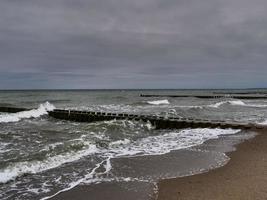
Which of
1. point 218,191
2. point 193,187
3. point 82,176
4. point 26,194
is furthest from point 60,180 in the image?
point 218,191

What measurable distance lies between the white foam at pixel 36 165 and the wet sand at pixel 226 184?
4.34 m

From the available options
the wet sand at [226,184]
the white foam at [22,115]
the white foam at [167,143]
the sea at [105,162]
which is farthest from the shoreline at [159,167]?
the white foam at [22,115]

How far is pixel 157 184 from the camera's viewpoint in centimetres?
975

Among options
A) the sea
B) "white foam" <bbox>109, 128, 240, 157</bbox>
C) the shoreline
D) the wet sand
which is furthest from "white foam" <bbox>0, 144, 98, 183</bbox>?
the wet sand

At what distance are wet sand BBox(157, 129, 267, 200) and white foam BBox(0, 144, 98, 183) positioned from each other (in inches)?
171

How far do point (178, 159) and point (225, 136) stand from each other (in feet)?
22.8

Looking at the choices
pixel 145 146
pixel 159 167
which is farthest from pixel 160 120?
pixel 159 167

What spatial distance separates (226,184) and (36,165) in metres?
6.33

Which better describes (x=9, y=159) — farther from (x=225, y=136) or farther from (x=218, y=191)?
(x=225, y=136)

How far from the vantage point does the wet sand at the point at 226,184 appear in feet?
27.8

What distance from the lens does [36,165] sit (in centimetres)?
1223

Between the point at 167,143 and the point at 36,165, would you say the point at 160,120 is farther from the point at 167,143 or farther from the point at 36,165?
the point at 36,165

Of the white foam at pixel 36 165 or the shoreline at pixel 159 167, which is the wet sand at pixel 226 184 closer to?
the shoreline at pixel 159 167

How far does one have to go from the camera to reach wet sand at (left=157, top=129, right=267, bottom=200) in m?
8.48
